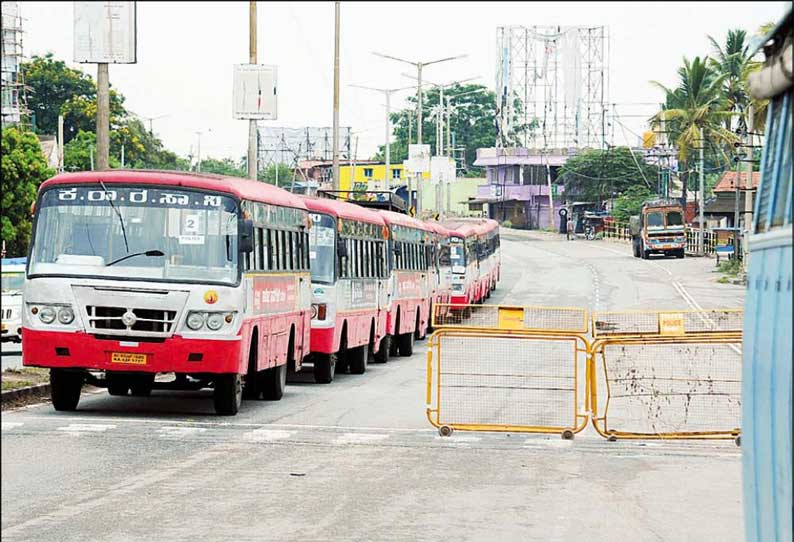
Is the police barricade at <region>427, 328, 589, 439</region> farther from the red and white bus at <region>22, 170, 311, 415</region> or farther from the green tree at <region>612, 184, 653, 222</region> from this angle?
the green tree at <region>612, 184, 653, 222</region>

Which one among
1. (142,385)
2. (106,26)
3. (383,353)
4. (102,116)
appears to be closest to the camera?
(106,26)

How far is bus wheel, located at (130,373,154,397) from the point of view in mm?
19502

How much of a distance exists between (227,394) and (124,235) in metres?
2.31

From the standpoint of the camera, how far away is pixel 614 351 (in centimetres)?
1745

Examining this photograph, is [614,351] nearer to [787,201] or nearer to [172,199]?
[172,199]

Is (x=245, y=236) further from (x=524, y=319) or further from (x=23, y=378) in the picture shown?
(x=23, y=378)

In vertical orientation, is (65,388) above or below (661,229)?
below

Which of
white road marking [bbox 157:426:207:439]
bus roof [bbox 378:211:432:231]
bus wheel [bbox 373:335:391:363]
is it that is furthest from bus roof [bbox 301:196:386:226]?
white road marking [bbox 157:426:207:439]

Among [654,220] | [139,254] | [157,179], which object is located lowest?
[654,220]

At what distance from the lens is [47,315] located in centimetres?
1725

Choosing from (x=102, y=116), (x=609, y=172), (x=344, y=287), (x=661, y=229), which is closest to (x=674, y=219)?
(x=661, y=229)

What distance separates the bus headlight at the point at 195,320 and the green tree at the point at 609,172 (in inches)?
3741

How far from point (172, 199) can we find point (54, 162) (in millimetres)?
Result: 57252

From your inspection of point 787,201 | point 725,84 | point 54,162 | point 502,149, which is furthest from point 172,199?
point 502,149
